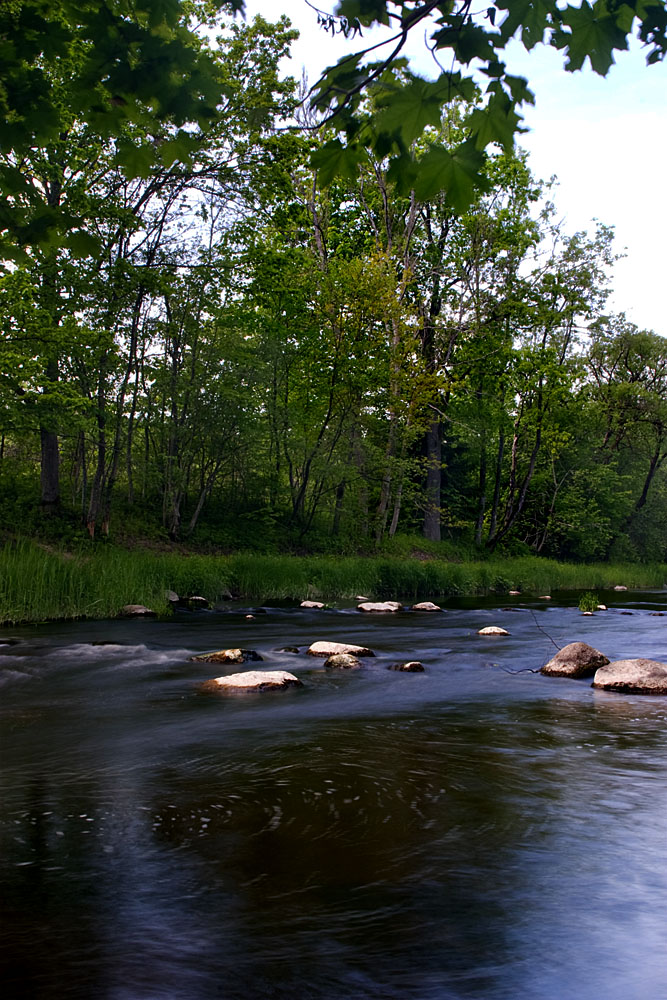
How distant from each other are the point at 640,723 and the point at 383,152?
18.8 ft

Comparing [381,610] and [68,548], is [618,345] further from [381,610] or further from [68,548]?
[68,548]

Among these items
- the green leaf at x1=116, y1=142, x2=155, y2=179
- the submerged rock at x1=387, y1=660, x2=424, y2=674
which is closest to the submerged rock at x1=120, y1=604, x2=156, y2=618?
the submerged rock at x1=387, y1=660, x2=424, y2=674

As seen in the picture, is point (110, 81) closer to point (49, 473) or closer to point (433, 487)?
point (49, 473)

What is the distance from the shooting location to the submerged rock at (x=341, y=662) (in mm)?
9670

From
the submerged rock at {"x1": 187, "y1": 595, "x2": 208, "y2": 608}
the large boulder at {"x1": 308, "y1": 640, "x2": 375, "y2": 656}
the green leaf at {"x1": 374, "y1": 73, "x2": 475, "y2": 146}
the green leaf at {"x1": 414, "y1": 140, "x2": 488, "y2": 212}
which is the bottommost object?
the large boulder at {"x1": 308, "y1": 640, "x2": 375, "y2": 656}

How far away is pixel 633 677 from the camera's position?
8477 mm

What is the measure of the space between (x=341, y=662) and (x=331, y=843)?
18.9 feet

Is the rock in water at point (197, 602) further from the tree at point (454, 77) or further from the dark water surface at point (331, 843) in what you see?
the tree at point (454, 77)

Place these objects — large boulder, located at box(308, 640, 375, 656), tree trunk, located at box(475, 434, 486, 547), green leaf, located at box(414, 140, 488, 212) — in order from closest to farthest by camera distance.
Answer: green leaf, located at box(414, 140, 488, 212) < large boulder, located at box(308, 640, 375, 656) < tree trunk, located at box(475, 434, 486, 547)

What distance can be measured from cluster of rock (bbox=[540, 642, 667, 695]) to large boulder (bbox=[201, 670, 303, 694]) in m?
3.44

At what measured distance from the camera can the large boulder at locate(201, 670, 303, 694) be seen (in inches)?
322

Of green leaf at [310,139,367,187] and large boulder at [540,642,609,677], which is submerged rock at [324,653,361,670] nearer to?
large boulder at [540,642,609,677]

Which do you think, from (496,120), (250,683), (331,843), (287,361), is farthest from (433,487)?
(496,120)

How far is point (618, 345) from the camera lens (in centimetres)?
4028
